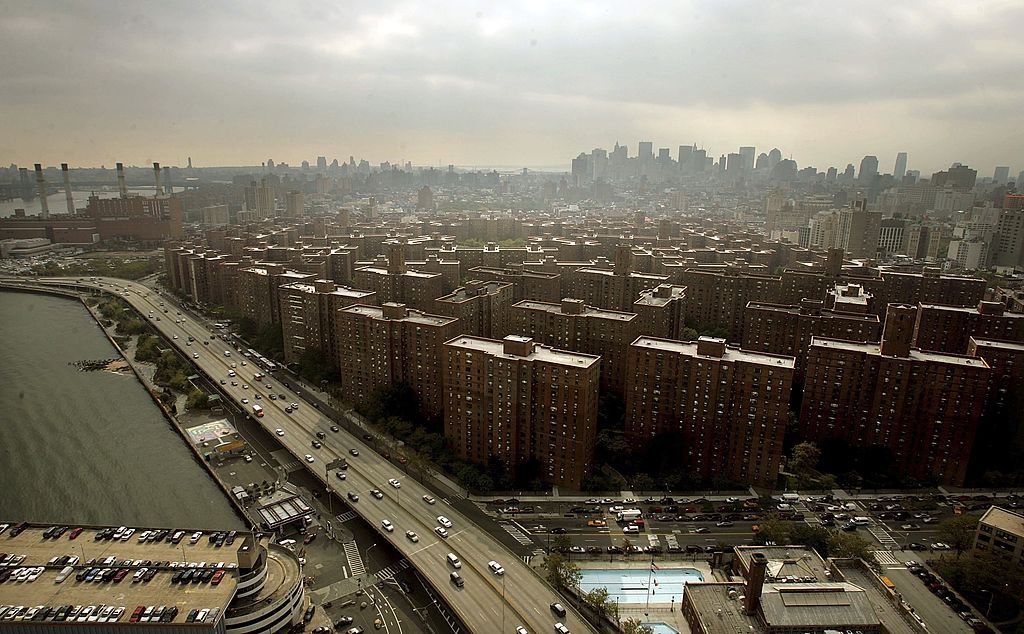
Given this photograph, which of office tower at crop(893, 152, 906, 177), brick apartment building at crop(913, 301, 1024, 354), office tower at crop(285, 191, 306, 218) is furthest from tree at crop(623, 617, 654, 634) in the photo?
office tower at crop(893, 152, 906, 177)

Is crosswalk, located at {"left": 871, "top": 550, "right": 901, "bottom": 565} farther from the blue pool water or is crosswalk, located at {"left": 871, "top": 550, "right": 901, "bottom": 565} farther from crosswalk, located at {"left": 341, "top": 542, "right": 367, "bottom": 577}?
crosswalk, located at {"left": 341, "top": 542, "right": 367, "bottom": 577}

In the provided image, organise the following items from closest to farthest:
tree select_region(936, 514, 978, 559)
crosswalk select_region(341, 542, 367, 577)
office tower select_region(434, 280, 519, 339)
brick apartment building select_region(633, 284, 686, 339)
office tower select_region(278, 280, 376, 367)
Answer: crosswalk select_region(341, 542, 367, 577)
tree select_region(936, 514, 978, 559)
office tower select_region(434, 280, 519, 339)
brick apartment building select_region(633, 284, 686, 339)
office tower select_region(278, 280, 376, 367)

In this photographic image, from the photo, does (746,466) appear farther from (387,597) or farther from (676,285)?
(676,285)

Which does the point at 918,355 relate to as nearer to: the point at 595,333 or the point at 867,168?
the point at 595,333

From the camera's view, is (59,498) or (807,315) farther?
(807,315)

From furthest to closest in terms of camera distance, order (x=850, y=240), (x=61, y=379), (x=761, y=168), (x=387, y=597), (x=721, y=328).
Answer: (x=761, y=168) < (x=850, y=240) < (x=721, y=328) < (x=61, y=379) < (x=387, y=597)

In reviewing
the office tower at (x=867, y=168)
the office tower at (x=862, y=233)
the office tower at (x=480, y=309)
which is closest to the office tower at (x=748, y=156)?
the office tower at (x=867, y=168)

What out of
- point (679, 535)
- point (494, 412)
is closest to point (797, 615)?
point (679, 535)
